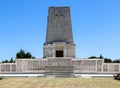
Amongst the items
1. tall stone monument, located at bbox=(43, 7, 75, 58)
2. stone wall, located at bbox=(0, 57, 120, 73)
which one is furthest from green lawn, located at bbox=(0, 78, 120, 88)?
tall stone monument, located at bbox=(43, 7, 75, 58)

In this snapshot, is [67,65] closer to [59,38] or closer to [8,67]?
[59,38]

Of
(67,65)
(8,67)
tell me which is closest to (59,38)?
(67,65)

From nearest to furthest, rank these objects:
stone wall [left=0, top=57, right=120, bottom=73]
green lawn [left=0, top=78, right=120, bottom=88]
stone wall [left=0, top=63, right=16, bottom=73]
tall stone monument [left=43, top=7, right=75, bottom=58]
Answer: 1. green lawn [left=0, top=78, right=120, bottom=88]
2. stone wall [left=0, top=57, right=120, bottom=73]
3. stone wall [left=0, top=63, right=16, bottom=73]
4. tall stone monument [left=43, top=7, right=75, bottom=58]

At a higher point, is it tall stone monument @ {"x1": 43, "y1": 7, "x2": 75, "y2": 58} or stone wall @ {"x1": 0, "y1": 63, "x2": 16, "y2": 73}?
tall stone monument @ {"x1": 43, "y1": 7, "x2": 75, "y2": 58}

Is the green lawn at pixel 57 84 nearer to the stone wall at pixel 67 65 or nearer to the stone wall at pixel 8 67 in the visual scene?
the stone wall at pixel 67 65

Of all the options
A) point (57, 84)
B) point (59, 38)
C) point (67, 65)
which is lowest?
point (57, 84)

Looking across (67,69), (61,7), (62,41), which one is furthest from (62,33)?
Answer: (67,69)

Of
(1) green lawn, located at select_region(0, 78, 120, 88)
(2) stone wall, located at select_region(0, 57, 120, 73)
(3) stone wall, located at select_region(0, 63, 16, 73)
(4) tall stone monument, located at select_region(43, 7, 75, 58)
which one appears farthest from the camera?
(4) tall stone monument, located at select_region(43, 7, 75, 58)

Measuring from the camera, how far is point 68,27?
120 feet

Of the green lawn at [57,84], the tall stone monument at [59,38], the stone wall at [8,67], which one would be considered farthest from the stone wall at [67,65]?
the green lawn at [57,84]

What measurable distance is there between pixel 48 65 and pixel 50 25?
21.0ft

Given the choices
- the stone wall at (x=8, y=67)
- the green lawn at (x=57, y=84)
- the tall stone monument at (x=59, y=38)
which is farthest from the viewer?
the tall stone monument at (x=59, y=38)

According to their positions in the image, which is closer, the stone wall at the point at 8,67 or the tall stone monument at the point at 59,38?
the stone wall at the point at 8,67

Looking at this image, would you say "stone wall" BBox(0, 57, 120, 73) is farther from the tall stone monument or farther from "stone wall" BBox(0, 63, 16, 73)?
the tall stone monument
